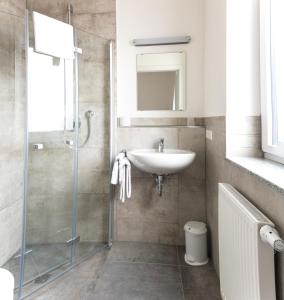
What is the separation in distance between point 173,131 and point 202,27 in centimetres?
101

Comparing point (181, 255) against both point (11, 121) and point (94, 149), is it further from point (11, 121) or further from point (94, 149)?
point (11, 121)

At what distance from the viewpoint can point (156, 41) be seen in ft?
7.39

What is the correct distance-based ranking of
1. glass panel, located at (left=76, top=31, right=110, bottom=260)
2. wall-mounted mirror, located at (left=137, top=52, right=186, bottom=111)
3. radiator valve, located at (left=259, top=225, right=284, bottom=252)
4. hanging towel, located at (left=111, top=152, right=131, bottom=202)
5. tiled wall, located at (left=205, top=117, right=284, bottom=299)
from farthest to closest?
1. wall-mounted mirror, located at (left=137, top=52, right=186, bottom=111)
2. glass panel, located at (left=76, top=31, right=110, bottom=260)
3. hanging towel, located at (left=111, top=152, right=131, bottom=202)
4. tiled wall, located at (left=205, top=117, right=284, bottom=299)
5. radiator valve, located at (left=259, top=225, right=284, bottom=252)

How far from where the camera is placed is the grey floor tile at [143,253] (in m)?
2.04

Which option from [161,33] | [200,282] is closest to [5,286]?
[200,282]

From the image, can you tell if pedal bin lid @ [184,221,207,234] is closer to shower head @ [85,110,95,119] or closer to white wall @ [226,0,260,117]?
white wall @ [226,0,260,117]

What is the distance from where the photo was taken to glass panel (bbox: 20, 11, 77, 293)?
1728 millimetres

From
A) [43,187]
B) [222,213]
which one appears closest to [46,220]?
[43,187]

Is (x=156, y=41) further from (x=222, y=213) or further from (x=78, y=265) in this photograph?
(x=78, y=265)

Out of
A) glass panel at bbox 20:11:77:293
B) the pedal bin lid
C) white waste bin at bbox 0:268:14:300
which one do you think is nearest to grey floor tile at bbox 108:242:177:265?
the pedal bin lid

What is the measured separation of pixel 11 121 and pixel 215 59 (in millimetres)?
1693

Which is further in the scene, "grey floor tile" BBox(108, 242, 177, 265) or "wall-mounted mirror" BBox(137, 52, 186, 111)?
"wall-mounted mirror" BBox(137, 52, 186, 111)

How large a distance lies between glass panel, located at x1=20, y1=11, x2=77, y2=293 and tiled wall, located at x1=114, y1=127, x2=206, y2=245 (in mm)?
517

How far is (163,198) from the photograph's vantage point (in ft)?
7.52
